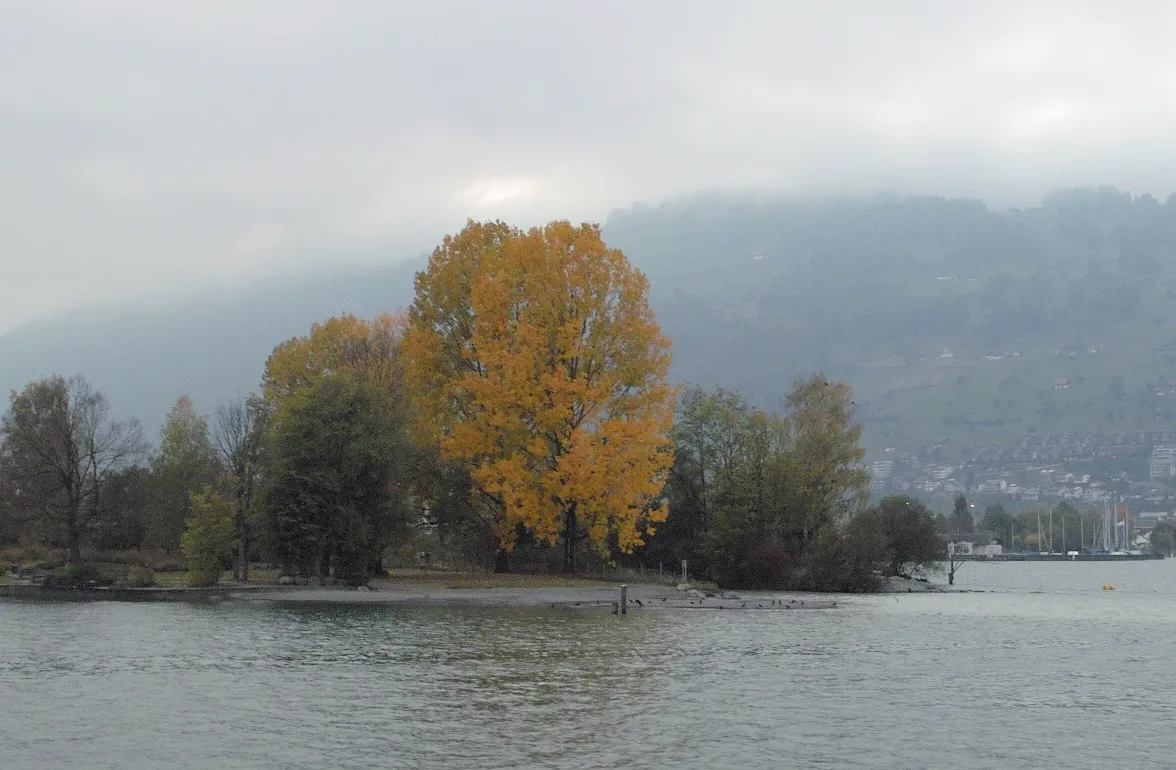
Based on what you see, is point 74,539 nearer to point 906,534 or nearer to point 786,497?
point 786,497

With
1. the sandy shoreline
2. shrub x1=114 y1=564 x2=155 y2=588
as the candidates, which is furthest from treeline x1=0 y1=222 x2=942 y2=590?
shrub x1=114 y1=564 x2=155 y2=588

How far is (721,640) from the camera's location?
4197 cm

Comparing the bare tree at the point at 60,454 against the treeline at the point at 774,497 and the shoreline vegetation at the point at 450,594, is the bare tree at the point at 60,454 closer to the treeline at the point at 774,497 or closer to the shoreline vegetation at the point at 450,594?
the shoreline vegetation at the point at 450,594

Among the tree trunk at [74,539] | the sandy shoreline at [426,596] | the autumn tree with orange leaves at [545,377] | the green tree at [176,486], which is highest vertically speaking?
the autumn tree with orange leaves at [545,377]

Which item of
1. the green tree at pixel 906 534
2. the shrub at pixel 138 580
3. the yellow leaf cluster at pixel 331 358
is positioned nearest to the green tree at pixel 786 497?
the green tree at pixel 906 534

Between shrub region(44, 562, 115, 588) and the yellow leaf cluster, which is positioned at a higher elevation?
the yellow leaf cluster

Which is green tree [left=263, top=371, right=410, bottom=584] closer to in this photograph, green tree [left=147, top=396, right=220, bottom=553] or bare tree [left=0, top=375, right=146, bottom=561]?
green tree [left=147, top=396, right=220, bottom=553]

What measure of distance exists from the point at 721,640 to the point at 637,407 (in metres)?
23.5

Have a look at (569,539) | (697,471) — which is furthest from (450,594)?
(697,471)

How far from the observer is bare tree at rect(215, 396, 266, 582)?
62.6 m

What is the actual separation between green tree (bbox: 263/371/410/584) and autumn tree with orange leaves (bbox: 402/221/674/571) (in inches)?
146

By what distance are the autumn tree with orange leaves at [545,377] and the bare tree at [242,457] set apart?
31.1 ft

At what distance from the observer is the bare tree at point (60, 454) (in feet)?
239

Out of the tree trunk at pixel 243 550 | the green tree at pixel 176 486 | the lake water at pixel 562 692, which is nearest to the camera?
the lake water at pixel 562 692
